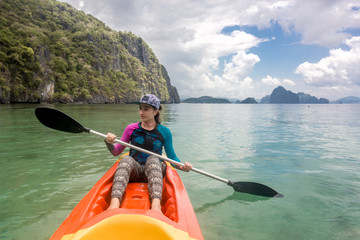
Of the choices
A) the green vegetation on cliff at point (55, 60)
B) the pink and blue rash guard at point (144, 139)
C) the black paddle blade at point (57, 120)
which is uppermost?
the green vegetation on cliff at point (55, 60)

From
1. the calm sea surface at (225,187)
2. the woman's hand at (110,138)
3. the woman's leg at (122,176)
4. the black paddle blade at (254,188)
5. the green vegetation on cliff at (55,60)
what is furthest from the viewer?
the green vegetation on cliff at (55,60)

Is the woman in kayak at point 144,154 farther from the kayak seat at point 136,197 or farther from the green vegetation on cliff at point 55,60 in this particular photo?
the green vegetation on cliff at point 55,60

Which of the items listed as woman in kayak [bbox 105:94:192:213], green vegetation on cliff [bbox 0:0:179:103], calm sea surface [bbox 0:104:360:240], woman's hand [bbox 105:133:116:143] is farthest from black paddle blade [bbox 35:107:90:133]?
green vegetation on cliff [bbox 0:0:179:103]

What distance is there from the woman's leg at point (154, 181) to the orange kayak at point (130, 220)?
0.17 m

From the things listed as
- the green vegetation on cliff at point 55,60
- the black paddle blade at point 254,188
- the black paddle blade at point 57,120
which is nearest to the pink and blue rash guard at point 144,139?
the black paddle blade at point 57,120

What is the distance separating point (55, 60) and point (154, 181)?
55.0 m

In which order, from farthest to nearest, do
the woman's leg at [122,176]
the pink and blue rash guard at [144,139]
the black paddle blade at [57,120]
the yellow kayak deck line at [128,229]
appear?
the black paddle blade at [57,120] → the pink and blue rash guard at [144,139] → the woman's leg at [122,176] → the yellow kayak deck line at [128,229]

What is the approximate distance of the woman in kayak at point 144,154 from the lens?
2.62 metres

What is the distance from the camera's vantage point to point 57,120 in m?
3.67

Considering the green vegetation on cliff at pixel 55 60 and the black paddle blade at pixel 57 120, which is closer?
the black paddle blade at pixel 57 120

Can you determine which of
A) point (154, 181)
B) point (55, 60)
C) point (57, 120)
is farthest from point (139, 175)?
point (55, 60)

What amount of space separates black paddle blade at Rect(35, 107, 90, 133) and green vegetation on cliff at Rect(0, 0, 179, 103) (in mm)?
36701

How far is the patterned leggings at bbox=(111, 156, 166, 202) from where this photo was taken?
2.55m

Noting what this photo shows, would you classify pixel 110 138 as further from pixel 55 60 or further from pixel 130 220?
pixel 55 60
